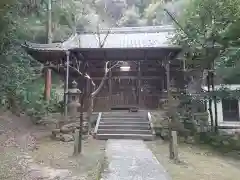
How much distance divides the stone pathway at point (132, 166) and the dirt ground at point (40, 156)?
0.31m

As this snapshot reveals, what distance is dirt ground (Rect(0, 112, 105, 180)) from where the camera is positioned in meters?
4.93

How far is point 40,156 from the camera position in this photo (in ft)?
21.5

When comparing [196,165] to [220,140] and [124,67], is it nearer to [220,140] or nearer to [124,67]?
[220,140]

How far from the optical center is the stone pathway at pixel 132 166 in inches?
171

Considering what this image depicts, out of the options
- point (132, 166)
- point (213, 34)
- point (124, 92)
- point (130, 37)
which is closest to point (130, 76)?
point (124, 92)

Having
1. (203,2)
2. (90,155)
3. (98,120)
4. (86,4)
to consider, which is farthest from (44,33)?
(90,155)

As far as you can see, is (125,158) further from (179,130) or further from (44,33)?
(44,33)

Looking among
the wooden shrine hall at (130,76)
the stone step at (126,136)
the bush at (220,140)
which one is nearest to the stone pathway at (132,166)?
the stone step at (126,136)

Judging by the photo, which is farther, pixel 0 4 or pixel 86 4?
pixel 86 4

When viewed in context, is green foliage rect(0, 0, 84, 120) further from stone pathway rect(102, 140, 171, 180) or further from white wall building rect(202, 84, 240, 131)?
white wall building rect(202, 84, 240, 131)

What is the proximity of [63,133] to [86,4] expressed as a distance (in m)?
15.6

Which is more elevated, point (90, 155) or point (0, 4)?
point (0, 4)

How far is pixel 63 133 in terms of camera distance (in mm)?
9133

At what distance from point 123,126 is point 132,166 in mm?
5053
